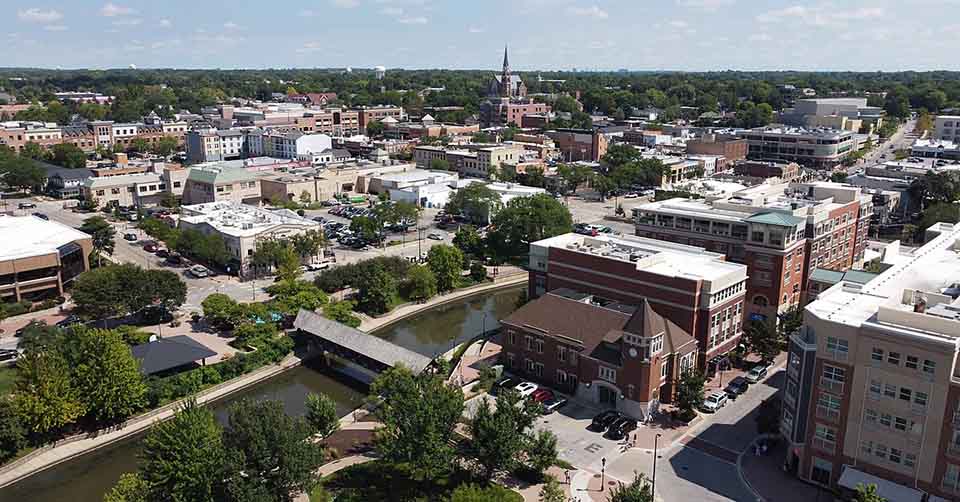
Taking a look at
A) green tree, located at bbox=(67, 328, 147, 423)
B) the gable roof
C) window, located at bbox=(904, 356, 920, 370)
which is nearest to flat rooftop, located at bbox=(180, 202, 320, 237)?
the gable roof

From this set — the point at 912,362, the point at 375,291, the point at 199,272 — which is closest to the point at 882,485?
the point at 912,362

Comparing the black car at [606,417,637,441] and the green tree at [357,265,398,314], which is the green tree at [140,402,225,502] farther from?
the green tree at [357,265,398,314]

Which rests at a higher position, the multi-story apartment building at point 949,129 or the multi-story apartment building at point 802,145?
the multi-story apartment building at point 949,129

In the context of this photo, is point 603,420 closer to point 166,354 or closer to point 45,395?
point 166,354

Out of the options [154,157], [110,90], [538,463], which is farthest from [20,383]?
[110,90]

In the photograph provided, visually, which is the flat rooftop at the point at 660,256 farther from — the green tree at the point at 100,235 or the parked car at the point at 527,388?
the green tree at the point at 100,235

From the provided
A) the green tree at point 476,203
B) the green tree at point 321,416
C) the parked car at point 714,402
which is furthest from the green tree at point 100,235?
the parked car at point 714,402

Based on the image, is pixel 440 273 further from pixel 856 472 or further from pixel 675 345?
pixel 856 472
